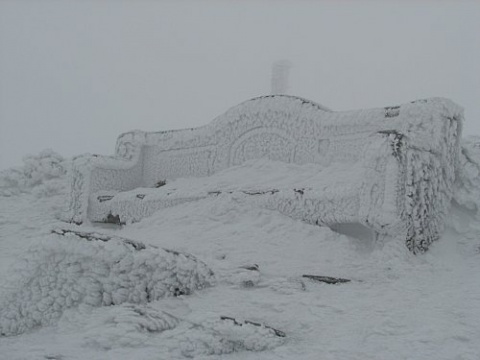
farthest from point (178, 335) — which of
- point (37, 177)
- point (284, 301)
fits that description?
point (37, 177)

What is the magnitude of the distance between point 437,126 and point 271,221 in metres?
2.02

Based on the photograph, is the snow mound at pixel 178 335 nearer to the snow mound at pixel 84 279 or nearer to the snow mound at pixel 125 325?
the snow mound at pixel 125 325

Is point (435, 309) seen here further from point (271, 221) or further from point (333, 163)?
point (333, 163)

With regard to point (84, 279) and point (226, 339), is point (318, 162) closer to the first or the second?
point (84, 279)

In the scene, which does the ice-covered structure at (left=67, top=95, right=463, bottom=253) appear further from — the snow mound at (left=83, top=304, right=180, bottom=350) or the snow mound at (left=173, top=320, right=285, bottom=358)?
the snow mound at (left=83, top=304, right=180, bottom=350)

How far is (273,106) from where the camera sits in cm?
732

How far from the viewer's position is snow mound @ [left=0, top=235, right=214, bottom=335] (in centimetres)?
337

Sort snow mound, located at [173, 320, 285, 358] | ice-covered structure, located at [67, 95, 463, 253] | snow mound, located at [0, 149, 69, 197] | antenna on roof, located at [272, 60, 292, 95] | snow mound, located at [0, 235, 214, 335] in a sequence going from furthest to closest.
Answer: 1. antenna on roof, located at [272, 60, 292, 95]
2. snow mound, located at [0, 149, 69, 197]
3. ice-covered structure, located at [67, 95, 463, 253]
4. snow mound, located at [0, 235, 214, 335]
5. snow mound, located at [173, 320, 285, 358]

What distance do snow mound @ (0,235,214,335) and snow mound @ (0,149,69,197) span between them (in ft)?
19.1

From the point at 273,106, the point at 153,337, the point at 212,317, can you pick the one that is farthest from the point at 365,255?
the point at 273,106

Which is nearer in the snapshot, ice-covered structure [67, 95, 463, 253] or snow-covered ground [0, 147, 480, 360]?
snow-covered ground [0, 147, 480, 360]

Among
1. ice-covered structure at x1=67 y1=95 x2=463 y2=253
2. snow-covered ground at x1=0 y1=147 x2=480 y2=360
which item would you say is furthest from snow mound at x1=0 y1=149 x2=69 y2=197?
snow-covered ground at x1=0 y1=147 x2=480 y2=360

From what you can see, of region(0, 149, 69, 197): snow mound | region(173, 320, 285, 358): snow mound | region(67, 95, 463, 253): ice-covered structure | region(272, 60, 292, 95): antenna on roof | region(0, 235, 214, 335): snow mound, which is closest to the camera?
region(173, 320, 285, 358): snow mound

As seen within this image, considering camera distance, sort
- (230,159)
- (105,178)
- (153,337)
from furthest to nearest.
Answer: (105,178)
(230,159)
(153,337)
